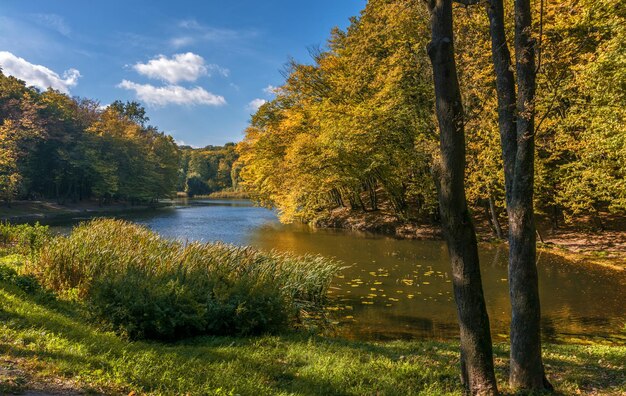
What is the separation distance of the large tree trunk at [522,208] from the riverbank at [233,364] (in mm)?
417

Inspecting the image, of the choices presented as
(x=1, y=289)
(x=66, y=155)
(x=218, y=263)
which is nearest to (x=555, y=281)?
(x=218, y=263)

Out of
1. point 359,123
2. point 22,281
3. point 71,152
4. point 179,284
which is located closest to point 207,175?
point 71,152

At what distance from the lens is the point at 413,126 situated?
2192cm

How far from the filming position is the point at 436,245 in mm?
20344

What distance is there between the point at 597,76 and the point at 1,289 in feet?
57.9

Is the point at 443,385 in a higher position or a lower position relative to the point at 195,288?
lower

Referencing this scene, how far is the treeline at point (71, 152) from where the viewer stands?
40.9 m

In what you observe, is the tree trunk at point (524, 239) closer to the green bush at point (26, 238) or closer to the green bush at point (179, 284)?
the green bush at point (179, 284)

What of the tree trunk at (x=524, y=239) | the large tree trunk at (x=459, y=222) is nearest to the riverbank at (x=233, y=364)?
the tree trunk at (x=524, y=239)

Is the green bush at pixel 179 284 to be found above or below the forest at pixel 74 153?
below

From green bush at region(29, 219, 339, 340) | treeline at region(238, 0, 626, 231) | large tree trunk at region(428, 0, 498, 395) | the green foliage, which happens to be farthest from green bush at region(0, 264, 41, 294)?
the green foliage

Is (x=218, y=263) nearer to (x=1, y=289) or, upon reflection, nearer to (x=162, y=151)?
(x=1, y=289)

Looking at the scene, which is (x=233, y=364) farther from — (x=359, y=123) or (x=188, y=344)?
(x=359, y=123)

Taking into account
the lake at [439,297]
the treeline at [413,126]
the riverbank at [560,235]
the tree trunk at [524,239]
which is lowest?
the lake at [439,297]
